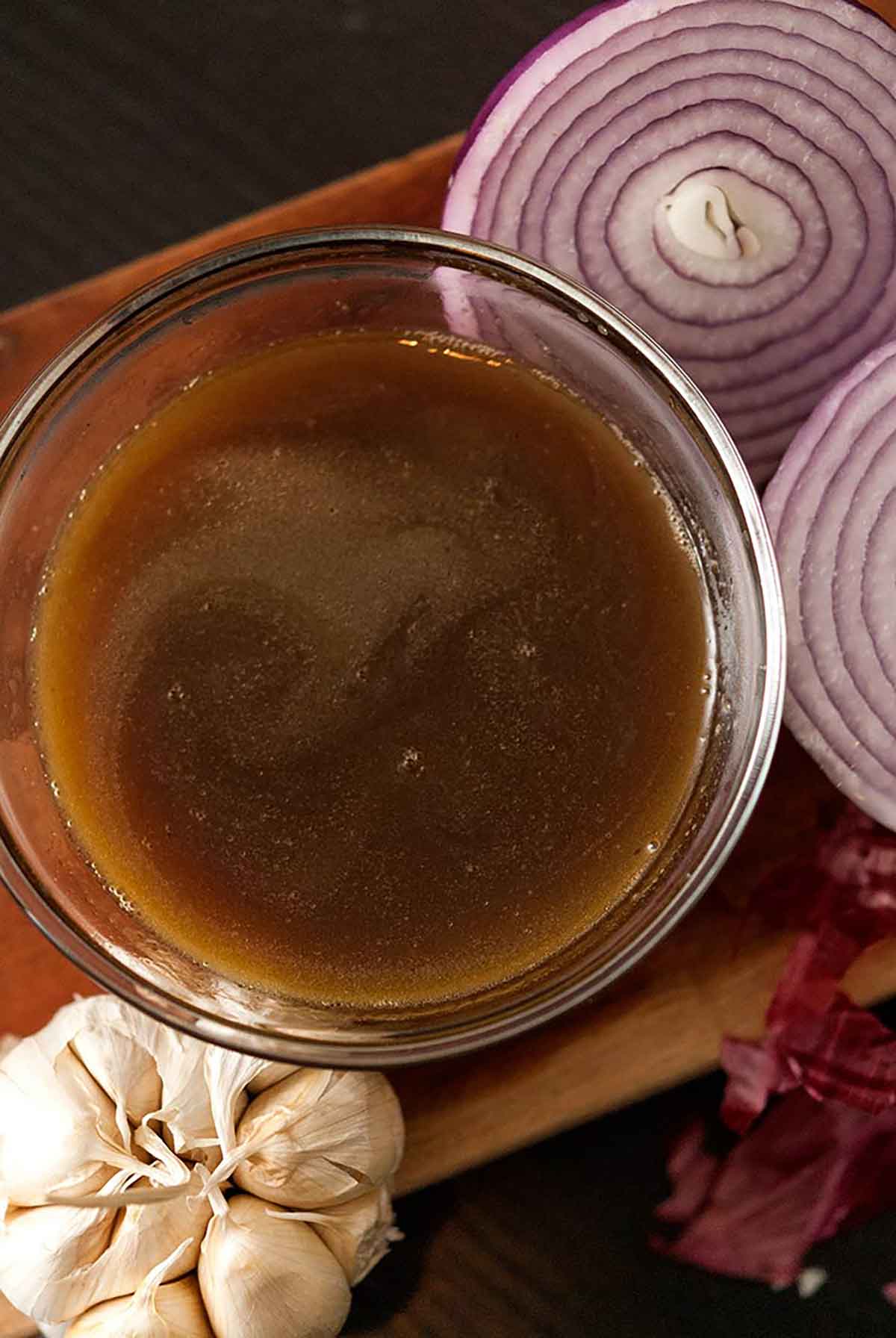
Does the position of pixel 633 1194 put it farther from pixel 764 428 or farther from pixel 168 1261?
pixel 764 428

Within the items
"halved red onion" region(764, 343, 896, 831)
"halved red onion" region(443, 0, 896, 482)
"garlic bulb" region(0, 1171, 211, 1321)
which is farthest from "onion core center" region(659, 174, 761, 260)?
"garlic bulb" region(0, 1171, 211, 1321)

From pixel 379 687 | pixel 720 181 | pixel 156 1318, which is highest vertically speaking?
pixel 720 181

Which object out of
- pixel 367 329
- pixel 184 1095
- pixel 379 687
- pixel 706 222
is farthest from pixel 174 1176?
pixel 706 222

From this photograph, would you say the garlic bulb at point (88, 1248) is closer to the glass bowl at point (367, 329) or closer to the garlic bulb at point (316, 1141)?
the garlic bulb at point (316, 1141)

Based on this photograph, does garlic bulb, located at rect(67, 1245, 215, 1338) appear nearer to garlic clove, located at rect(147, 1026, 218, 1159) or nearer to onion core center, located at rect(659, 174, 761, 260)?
garlic clove, located at rect(147, 1026, 218, 1159)

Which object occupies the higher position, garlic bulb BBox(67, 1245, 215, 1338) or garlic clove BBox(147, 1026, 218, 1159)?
garlic clove BBox(147, 1026, 218, 1159)

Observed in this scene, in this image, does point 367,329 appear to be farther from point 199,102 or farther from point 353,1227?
point 353,1227

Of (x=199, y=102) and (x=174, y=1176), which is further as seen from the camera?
(x=199, y=102)
